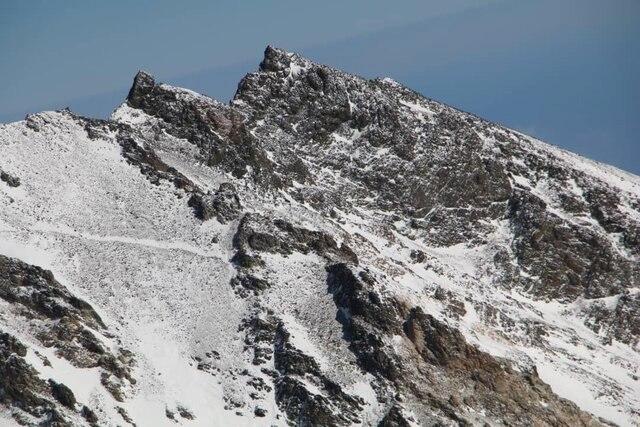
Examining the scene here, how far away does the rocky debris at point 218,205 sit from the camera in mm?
97438

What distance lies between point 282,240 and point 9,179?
23556mm

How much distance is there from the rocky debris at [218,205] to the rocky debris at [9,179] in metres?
15.2

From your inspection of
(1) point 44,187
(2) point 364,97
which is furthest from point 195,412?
(2) point 364,97

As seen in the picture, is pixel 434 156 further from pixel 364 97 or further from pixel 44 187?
pixel 44 187

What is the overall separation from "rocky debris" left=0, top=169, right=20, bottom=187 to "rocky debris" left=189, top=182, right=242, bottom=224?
15.2m

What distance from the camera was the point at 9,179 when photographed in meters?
92.8

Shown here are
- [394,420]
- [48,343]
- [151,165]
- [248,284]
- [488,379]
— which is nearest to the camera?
[48,343]

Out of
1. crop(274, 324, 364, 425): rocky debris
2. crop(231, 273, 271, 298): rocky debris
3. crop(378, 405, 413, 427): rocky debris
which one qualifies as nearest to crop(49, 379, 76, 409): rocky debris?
crop(274, 324, 364, 425): rocky debris

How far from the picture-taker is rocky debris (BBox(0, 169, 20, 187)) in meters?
92.6

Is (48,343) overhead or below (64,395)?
overhead

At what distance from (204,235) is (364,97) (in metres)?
43.7

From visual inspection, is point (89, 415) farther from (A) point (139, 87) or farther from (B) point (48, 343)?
(A) point (139, 87)

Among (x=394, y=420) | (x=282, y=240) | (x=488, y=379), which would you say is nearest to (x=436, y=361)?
(x=488, y=379)

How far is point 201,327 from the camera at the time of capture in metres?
86.4
